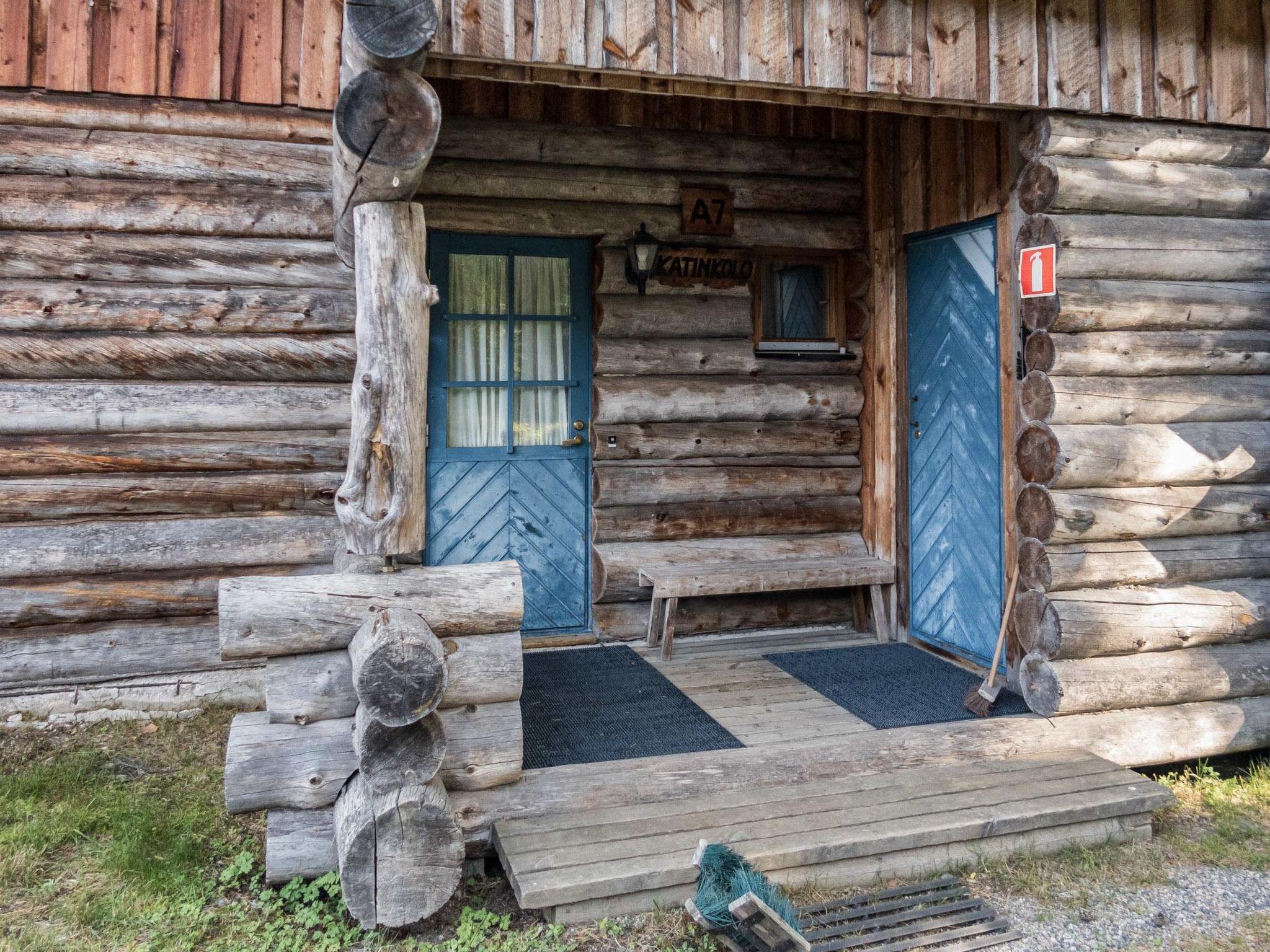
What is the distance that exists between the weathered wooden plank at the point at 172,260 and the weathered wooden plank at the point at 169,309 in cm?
5

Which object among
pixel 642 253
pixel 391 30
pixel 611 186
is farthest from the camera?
pixel 611 186

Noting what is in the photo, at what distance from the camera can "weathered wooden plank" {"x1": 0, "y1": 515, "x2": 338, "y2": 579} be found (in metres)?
4.94

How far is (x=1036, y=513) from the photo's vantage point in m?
4.77

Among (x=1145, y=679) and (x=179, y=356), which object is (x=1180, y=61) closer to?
(x=1145, y=679)

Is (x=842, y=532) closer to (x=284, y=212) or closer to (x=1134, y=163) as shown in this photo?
(x=1134, y=163)

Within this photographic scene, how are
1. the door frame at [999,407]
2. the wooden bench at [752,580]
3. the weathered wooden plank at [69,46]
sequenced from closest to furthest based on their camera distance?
1. the weathered wooden plank at [69,46]
2. the door frame at [999,407]
3. the wooden bench at [752,580]

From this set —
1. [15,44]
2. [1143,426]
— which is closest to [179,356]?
[15,44]

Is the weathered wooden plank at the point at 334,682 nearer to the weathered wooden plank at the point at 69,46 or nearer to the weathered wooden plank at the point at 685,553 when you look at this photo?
the weathered wooden plank at the point at 685,553

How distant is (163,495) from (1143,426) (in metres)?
5.03

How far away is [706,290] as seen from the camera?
21.6 feet

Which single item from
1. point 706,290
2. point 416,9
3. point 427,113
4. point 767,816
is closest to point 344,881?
point 767,816

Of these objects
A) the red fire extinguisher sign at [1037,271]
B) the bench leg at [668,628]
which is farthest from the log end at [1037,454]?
the bench leg at [668,628]

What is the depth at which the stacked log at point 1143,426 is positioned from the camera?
471cm

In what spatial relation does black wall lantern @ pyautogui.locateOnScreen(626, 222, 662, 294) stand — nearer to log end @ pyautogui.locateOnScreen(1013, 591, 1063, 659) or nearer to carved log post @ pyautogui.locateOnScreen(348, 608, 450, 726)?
log end @ pyautogui.locateOnScreen(1013, 591, 1063, 659)
